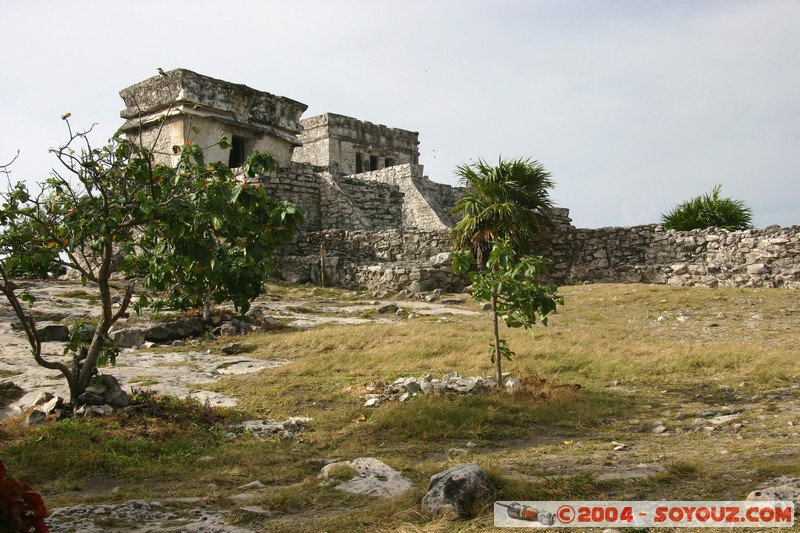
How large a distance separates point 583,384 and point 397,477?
3.08 meters

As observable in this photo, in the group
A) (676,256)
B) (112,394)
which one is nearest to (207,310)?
(112,394)

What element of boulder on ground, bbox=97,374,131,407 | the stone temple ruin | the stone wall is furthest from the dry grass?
the stone temple ruin

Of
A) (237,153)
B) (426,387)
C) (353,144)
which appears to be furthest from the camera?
(353,144)

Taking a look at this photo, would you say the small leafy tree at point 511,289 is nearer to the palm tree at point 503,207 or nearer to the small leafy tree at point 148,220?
the small leafy tree at point 148,220

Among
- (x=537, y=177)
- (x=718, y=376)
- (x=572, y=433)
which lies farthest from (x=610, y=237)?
(x=572, y=433)

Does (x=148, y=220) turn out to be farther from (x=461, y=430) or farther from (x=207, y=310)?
(x=207, y=310)

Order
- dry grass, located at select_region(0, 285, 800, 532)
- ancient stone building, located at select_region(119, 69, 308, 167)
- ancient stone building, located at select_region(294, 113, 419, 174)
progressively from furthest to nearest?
1. ancient stone building, located at select_region(294, 113, 419, 174)
2. ancient stone building, located at select_region(119, 69, 308, 167)
3. dry grass, located at select_region(0, 285, 800, 532)

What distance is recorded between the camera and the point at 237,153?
17.7 meters

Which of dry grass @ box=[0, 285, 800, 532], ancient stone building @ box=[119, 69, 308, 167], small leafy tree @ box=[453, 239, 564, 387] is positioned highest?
ancient stone building @ box=[119, 69, 308, 167]

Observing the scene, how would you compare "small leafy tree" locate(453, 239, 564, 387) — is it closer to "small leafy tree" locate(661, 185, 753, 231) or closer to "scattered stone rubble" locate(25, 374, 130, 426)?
"scattered stone rubble" locate(25, 374, 130, 426)

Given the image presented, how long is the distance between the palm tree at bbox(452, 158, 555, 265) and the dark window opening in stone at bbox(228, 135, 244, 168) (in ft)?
17.9

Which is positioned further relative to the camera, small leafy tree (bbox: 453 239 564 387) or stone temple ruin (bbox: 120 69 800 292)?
stone temple ruin (bbox: 120 69 800 292)

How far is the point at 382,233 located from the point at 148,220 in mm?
10351

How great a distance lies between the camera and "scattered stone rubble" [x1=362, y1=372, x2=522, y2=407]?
611 centimetres
